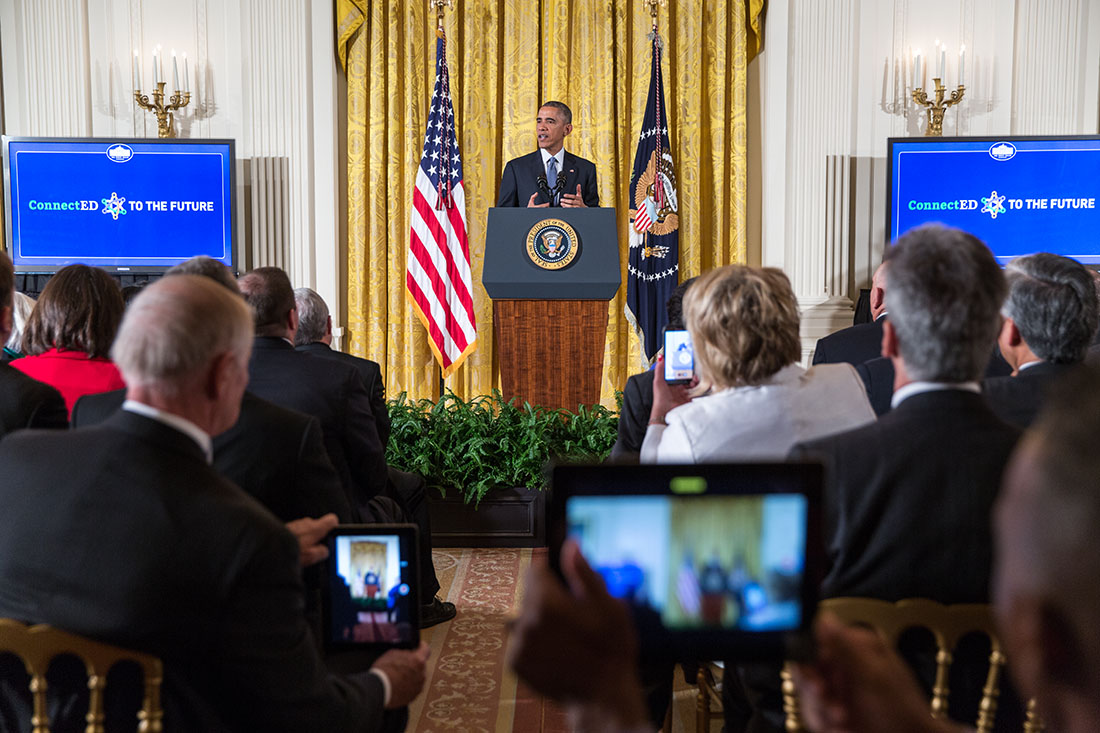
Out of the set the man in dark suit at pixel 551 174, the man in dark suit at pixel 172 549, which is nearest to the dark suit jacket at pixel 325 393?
the man in dark suit at pixel 172 549

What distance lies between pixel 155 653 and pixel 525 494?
3316 millimetres

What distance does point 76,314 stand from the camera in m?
2.67

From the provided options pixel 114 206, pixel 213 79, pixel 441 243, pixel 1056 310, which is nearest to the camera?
pixel 1056 310

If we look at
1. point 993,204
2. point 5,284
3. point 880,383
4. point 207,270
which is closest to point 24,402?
point 5,284

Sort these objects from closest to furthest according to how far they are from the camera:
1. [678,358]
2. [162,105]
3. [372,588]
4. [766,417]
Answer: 1. [372,588]
2. [766,417]
3. [678,358]
4. [162,105]

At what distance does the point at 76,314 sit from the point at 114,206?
182 inches

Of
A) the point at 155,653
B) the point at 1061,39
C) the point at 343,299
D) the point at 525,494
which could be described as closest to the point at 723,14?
the point at 1061,39

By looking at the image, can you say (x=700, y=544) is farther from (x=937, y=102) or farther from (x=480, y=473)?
(x=937, y=102)

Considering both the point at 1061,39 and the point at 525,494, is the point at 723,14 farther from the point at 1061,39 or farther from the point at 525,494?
the point at 525,494

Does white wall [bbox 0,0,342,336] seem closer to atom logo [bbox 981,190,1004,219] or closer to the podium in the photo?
the podium

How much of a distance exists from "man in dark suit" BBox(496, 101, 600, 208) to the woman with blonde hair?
3557 mm

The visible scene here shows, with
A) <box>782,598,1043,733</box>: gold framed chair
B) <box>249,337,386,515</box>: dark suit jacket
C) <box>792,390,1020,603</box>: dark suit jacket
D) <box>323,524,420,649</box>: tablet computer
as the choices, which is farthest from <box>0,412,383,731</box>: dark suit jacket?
<box>249,337,386,515</box>: dark suit jacket

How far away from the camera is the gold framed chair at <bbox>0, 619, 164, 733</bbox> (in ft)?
4.00

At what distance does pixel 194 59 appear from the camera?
729 centimetres
